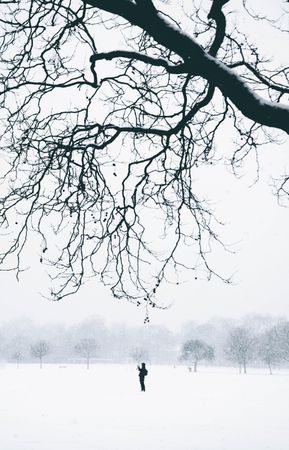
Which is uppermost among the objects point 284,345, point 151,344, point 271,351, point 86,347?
point 151,344

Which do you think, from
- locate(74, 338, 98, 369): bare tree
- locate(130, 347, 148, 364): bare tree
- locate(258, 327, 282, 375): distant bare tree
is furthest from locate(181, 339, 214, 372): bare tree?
locate(74, 338, 98, 369): bare tree

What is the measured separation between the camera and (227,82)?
4.55 m

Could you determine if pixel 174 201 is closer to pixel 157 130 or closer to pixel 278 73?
pixel 157 130

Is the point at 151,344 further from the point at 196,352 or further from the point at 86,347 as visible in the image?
the point at 196,352

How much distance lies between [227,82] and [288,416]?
13223 mm

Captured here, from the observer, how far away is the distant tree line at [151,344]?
71.2m

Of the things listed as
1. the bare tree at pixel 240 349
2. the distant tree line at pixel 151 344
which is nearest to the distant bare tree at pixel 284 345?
the distant tree line at pixel 151 344

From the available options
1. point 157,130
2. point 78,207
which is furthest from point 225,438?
point 157,130

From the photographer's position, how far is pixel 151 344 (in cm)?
14512

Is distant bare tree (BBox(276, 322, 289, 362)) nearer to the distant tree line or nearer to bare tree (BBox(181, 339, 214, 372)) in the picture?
the distant tree line

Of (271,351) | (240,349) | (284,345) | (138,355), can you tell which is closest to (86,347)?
(138,355)

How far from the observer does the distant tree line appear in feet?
234

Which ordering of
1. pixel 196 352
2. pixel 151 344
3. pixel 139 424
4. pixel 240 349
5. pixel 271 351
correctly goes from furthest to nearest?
1. pixel 151 344
2. pixel 196 352
3. pixel 240 349
4. pixel 271 351
5. pixel 139 424

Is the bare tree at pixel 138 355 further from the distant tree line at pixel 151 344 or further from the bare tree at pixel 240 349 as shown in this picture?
the bare tree at pixel 240 349
